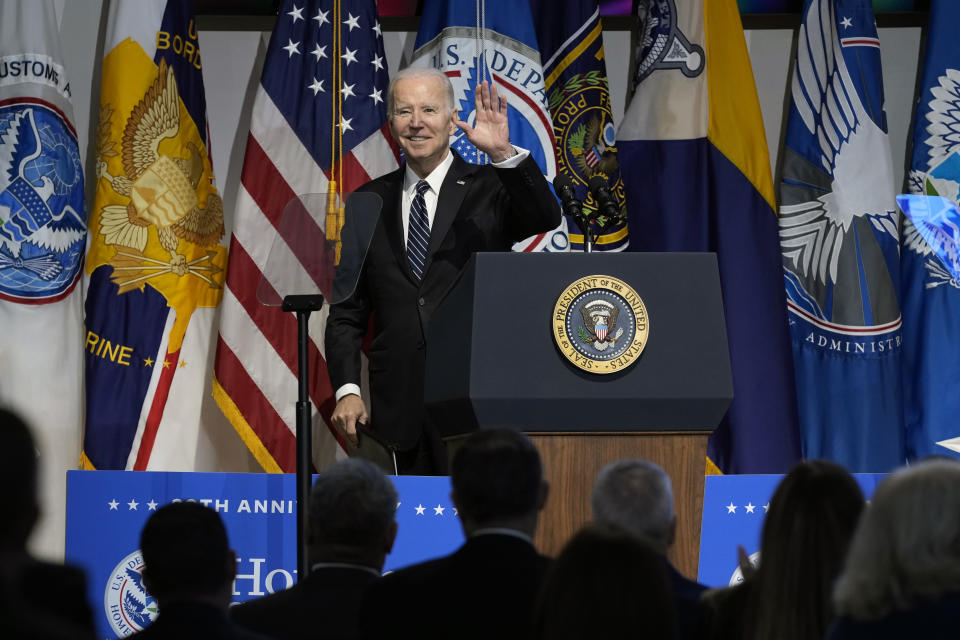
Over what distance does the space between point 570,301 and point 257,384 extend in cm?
221

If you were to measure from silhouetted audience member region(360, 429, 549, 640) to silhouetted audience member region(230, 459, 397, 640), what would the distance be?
97 mm

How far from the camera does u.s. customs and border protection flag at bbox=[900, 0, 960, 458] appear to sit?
452 centimetres

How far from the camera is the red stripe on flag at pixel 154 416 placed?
4.38 meters

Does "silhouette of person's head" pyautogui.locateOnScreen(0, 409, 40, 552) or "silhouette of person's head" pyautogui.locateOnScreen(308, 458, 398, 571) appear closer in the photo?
"silhouette of person's head" pyautogui.locateOnScreen(0, 409, 40, 552)

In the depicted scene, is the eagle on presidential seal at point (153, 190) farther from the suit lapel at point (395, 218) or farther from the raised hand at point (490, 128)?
the raised hand at point (490, 128)

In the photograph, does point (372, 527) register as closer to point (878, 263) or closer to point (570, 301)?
point (570, 301)

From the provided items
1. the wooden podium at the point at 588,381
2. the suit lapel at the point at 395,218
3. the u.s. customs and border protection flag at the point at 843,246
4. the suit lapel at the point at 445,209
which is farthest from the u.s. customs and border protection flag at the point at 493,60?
the wooden podium at the point at 588,381

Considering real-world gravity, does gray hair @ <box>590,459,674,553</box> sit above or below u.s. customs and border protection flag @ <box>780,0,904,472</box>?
below

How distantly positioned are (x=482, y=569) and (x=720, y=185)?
3264 mm

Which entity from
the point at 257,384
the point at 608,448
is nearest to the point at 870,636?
the point at 608,448

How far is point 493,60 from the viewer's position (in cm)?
456

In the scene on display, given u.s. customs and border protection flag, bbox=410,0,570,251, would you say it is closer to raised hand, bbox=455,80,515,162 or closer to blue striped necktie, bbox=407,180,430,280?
blue striped necktie, bbox=407,180,430,280

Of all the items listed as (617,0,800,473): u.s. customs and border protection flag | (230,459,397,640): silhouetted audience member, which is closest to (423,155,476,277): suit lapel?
(230,459,397,640): silhouetted audience member

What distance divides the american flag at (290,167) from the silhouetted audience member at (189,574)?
8.37 ft
